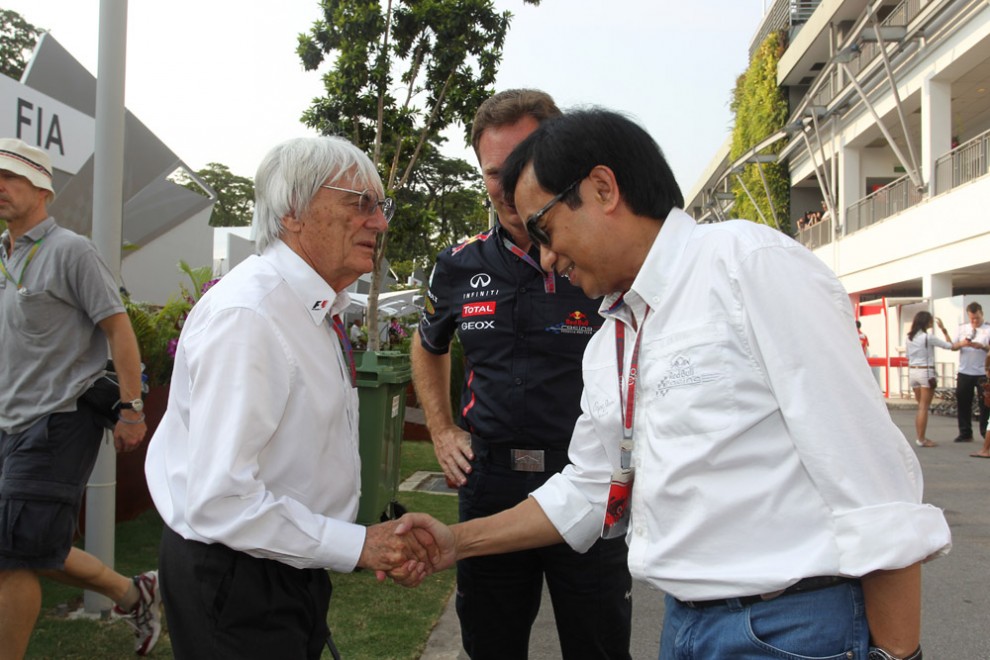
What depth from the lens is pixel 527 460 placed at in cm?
289

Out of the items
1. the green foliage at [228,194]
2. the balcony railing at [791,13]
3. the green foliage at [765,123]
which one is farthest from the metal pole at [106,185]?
the green foliage at [228,194]

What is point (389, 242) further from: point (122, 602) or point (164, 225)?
point (122, 602)

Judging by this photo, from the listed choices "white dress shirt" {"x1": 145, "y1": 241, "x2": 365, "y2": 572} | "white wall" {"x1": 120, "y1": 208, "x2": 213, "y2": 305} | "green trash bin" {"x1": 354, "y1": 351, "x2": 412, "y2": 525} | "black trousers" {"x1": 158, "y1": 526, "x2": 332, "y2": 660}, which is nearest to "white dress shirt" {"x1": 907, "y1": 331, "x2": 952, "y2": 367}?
"green trash bin" {"x1": 354, "y1": 351, "x2": 412, "y2": 525}

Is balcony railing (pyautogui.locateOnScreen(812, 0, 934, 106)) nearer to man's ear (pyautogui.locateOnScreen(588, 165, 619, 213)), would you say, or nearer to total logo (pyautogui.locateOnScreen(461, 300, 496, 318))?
total logo (pyautogui.locateOnScreen(461, 300, 496, 318))

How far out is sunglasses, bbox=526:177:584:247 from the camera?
72.5 inches

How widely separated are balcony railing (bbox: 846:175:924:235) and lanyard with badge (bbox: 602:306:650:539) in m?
22.9

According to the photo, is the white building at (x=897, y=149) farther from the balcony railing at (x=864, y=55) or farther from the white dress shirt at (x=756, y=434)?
the white dress shirt at (x=756, y=434)

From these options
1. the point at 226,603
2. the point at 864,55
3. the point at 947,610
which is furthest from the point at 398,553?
the point at 864,55

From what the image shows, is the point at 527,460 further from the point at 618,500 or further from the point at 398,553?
the point at 618,500

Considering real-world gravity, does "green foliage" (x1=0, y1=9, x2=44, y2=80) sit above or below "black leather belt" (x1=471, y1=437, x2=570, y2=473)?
above

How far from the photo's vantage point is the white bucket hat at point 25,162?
3527 millimetres

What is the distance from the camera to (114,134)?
4.41 m

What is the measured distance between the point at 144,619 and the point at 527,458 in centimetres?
228

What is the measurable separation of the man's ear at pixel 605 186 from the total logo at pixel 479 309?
4.12 ft
